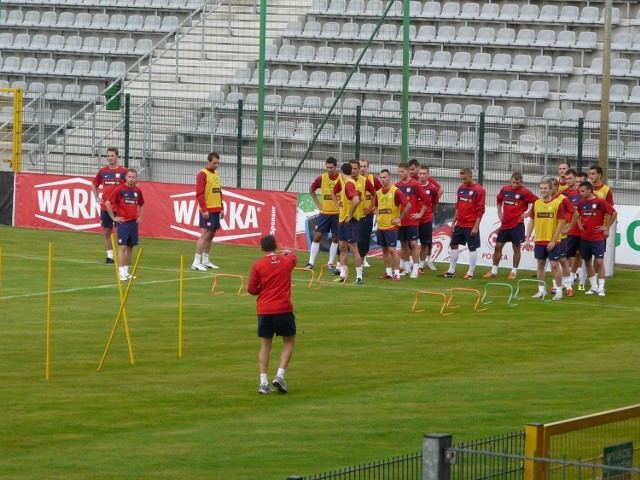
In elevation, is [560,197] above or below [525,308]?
above

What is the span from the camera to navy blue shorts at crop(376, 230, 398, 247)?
24547 millimetres

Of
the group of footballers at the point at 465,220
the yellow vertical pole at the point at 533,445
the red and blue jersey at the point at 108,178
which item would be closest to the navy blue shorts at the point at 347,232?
the group of footballers at the point at 465,220

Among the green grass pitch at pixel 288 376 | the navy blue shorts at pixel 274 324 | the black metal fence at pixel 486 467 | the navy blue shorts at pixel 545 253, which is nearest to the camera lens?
→ the black metal fence at pixel 486 467

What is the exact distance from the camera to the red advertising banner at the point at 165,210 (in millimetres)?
29266

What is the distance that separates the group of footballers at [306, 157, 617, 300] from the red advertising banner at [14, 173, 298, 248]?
3.64 meters

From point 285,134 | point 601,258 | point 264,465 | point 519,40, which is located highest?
point 519,40

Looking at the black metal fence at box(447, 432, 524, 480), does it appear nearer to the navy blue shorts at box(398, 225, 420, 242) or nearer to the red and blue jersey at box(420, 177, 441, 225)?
the navy blue shorts at box(398, 225, 420, 242)

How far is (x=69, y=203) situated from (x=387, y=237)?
33.6 feet

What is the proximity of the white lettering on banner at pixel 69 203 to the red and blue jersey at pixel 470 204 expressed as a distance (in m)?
9.80

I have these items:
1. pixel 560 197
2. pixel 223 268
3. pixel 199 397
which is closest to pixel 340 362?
pixel 199 397

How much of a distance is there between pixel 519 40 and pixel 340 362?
21.3 metres

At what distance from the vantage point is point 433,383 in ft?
50.1

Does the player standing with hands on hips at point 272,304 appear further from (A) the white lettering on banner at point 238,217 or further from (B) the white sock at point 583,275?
(A) the white lettering on banner at point 238,217

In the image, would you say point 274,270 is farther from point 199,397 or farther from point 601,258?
point 601,258
